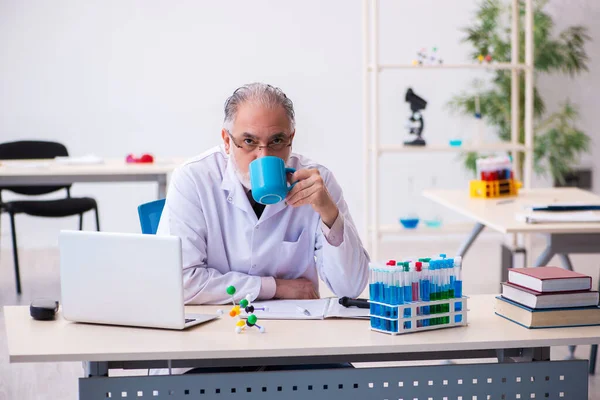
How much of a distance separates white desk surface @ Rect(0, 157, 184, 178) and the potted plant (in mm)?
2424

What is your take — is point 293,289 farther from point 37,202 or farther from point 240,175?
point 37,202

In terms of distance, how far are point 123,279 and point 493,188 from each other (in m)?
2.60

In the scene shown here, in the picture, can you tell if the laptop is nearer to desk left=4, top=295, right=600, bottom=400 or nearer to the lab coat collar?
desk left=4, top=295, right=600, bottom=400

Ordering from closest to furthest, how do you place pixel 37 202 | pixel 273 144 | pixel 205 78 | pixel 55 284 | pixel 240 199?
pixel 273 144, pixel 240 199, pixel 37 202, pixel 55 284, pixel 205 78

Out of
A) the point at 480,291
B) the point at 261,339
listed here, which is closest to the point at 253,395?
the point at 261,339

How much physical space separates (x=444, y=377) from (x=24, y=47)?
521 centimetres

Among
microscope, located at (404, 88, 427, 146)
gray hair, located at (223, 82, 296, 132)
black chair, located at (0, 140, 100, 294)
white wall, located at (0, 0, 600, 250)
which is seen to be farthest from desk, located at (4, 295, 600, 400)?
white wall, located at (0, 0, 600, 250)

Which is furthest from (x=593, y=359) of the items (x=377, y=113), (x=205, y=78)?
(x=205, y=78)

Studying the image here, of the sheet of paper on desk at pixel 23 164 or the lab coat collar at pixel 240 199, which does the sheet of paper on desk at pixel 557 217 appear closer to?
the lab coat collar at pixel 240 199

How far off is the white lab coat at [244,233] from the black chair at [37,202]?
2.89m

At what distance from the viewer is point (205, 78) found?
6.43 metres

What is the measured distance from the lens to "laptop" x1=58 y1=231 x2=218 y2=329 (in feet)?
5.90

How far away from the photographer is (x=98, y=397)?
5.76 ft

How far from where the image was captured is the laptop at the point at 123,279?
5.90ft
